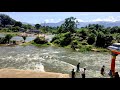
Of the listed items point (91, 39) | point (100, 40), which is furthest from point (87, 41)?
point (100, 40)

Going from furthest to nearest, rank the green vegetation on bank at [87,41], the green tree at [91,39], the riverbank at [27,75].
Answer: the green tree at [91,39], the green vegetation on bank at [87,41], the riverbank at [27,75]

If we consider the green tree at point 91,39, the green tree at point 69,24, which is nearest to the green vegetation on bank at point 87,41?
the green tree at point 91,39

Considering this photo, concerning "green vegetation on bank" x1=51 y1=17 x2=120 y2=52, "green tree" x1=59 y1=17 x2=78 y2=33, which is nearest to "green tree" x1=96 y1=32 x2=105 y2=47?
"green vegetation on bank" x1=51 y1=17 x2=120 y2=52

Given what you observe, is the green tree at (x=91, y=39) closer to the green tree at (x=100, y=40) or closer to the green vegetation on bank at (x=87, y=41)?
the green vegetation on bank at (x=87, y=41)

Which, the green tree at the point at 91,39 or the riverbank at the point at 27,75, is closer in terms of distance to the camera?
the riverbank at the point at 27,75

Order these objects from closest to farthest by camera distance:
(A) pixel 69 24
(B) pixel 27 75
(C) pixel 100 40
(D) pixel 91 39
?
(B) pixel 27 75
(C) pixel 100 40
(D) pixel 91 39
(A) pixel 69 24

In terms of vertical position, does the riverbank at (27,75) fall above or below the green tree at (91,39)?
below

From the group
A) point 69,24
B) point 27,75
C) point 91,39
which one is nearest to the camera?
point 27,75

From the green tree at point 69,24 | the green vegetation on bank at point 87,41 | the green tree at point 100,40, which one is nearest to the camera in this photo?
the green vegetation on bank at point 87,41

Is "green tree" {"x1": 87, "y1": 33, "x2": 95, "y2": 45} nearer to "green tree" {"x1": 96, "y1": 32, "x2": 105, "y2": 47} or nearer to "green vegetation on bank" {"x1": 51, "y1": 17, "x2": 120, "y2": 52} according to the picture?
"green vegetation on bank" {"x1": 51, "y1": 17, "x2": 120, "y2": 52}

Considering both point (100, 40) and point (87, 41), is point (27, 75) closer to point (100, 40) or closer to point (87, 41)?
point (100, 40)

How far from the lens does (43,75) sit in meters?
11.2
